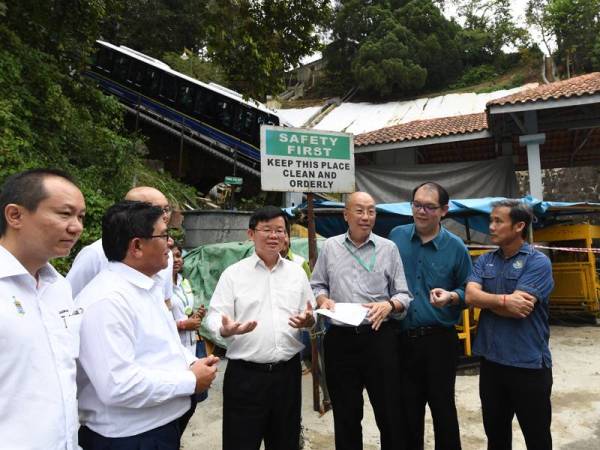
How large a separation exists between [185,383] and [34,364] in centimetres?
50

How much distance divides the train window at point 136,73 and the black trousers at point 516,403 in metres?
15.0

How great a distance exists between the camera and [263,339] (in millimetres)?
2320

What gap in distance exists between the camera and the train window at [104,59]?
14.9 meters

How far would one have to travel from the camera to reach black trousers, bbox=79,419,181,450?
1.53 meters

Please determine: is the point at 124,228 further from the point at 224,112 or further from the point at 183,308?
the point at 224,112

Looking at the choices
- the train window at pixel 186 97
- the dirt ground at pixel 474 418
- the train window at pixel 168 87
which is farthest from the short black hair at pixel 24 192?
the train window at pixel 168 87

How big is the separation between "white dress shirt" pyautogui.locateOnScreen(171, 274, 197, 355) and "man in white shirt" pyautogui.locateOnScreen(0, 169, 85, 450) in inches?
51.9

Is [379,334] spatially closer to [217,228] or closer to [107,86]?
[217,228]

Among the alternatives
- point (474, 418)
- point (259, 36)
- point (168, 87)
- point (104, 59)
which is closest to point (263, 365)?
point (474, 418)

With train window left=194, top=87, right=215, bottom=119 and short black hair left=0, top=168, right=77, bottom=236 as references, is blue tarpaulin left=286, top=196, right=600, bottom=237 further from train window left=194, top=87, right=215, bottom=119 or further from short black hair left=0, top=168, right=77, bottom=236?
train window left=194, top=87, right=215, bottom=119

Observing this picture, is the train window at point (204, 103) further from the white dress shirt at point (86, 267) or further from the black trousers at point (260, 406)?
the black trousers at point (260, 406)

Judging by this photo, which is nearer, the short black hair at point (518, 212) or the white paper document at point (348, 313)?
the white paper document at point (348, 313)

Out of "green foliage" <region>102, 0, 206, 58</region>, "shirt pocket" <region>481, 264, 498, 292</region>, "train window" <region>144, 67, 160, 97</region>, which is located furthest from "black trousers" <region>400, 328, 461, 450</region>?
"green foliage" <region>102, 0, 206, 58</region>

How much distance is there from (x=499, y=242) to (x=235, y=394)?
67.0 inches
